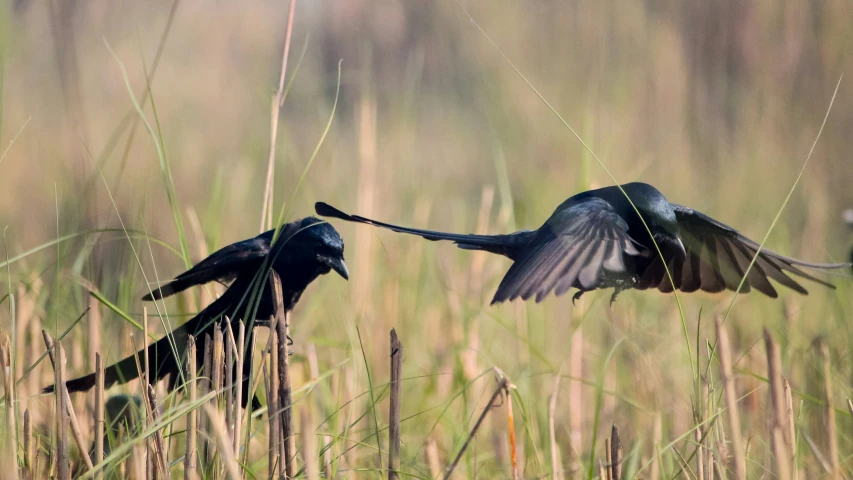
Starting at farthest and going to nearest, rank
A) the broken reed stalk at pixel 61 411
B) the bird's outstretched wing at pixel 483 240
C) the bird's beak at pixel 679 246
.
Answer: the bird's beak at pixel 679 246 → the bird's outstretched wing at pixel 483 240 → the broken reed stalk at pixel 61 411

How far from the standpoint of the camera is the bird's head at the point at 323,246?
2.15 metres

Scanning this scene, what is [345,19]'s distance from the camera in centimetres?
831

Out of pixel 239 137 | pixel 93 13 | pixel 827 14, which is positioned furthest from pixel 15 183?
pixel 827 14

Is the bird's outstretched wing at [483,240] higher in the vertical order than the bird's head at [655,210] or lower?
lower

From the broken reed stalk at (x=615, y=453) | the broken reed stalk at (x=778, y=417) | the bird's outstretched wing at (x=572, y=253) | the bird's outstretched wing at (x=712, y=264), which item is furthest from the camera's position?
the bird's outstretched wing at (x=712, y=264)

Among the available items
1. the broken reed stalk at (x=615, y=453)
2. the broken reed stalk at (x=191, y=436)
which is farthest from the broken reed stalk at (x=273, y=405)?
the broken reed stalk at (x=615, y=453)

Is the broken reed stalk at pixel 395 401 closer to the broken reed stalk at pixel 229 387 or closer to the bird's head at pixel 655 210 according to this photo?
the broken reed stalk at pixel 229 387

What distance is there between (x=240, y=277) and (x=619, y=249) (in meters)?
0.94

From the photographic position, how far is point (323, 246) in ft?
7.07

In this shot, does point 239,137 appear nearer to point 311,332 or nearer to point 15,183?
point 15,183

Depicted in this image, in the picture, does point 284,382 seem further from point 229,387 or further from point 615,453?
point 615,453

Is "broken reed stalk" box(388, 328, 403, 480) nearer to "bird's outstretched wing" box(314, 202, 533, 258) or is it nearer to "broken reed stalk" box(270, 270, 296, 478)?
"broken reed stalk" box(270, 270, 296, 478)

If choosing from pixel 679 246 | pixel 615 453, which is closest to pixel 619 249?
pixel 679 246

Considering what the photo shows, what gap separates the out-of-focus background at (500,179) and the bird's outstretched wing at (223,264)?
433 millimetres
